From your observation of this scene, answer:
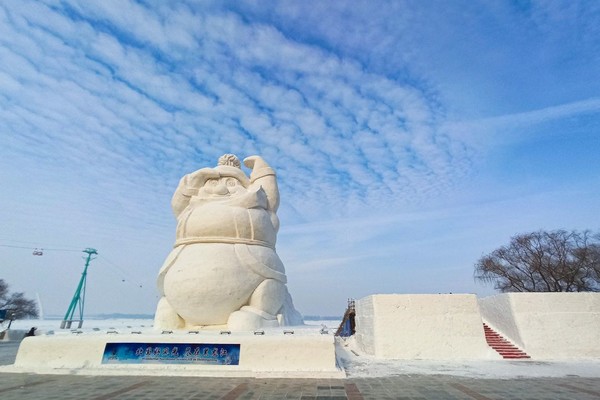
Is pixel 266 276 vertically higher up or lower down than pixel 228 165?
lower down

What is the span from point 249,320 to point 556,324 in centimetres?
982

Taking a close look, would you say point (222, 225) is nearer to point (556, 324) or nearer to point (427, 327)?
point (427, 327)

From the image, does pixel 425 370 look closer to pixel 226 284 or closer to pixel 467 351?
pixel 467 351

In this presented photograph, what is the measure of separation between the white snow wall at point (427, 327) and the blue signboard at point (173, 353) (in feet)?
16.4

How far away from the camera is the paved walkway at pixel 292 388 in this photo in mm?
6215

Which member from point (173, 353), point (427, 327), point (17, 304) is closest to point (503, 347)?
point (427, 327)

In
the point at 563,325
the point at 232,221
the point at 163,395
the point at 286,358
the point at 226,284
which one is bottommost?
the point at 163,395

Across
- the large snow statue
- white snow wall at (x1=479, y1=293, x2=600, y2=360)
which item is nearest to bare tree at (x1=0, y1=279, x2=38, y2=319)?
the large snow statue

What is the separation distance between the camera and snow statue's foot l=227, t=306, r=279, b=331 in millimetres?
10413

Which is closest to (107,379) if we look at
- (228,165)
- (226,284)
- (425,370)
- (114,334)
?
(114,334)

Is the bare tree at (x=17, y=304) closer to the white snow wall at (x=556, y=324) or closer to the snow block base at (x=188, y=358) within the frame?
the snow block base at (x=188, y=358)

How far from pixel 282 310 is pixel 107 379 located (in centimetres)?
581

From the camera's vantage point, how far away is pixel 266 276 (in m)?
11.6

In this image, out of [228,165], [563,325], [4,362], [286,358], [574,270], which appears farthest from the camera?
[574,270]
